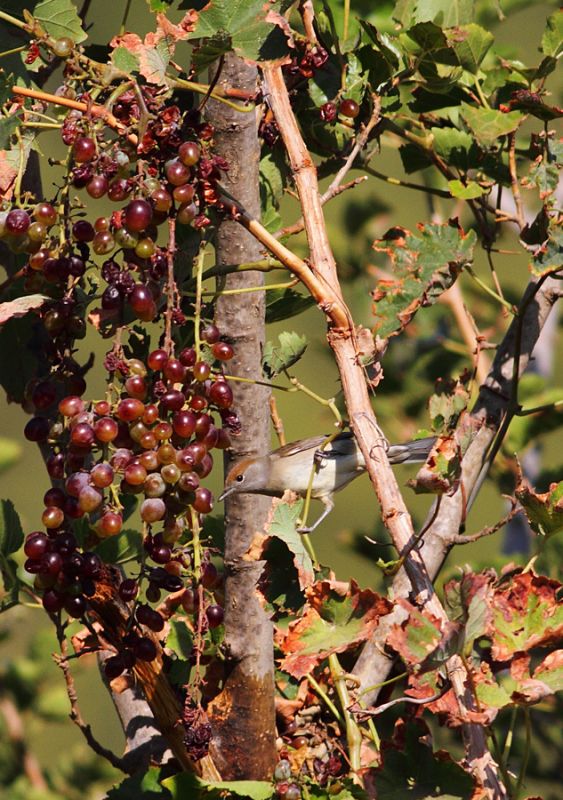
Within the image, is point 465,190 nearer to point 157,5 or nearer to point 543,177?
point 543,177

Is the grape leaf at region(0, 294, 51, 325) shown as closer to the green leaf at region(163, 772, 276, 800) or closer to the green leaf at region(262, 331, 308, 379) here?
the green leaf at region(262, 331, 308, 379)

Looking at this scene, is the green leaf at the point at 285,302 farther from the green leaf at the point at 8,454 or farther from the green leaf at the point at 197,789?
the green leaf at the point at 8,454

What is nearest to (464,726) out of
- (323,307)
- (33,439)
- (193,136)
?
(323,307)

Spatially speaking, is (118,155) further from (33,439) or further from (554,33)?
(554,33)

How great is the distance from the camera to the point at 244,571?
60.7 inches

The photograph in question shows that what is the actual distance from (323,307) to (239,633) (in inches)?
22.1

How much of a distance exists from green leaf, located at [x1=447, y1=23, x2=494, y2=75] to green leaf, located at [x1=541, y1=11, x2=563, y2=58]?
0.48ft

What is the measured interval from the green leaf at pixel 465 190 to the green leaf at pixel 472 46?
0.76 ft

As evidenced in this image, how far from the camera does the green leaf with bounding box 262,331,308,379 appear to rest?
1.76 m

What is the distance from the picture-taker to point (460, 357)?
3.25 metres

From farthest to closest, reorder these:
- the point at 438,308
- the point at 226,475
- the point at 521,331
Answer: the point at 438,308
the point at 521,331
the point at 226,475

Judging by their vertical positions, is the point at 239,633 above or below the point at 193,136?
below

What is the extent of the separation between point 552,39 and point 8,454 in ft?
7.81

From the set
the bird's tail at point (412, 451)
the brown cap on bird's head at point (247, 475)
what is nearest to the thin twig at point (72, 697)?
the brown cap on bird's head at point (247, 475)
